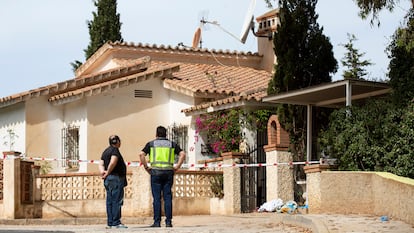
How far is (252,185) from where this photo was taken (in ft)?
75.5

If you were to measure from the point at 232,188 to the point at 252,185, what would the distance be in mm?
1011

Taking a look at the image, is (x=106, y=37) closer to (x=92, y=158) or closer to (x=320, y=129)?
(x=92, y=158)

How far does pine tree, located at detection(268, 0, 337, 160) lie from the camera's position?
2230 cm

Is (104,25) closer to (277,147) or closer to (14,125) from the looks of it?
(14,125)

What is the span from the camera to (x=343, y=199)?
57.1ft

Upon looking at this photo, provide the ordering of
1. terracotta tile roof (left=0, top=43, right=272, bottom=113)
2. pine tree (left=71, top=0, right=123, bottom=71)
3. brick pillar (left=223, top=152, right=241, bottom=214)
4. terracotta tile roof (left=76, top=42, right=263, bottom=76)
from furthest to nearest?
pine tree (left=71, top=0, right=123, bottom=71) → terracotta tile roof (left=76, top=42, right=263, bottom=76) → terracotta tile roof (left=0, top=43, right=272, bottom=113) → brick pillar (left=223, top=152, right=241, bottom=214)

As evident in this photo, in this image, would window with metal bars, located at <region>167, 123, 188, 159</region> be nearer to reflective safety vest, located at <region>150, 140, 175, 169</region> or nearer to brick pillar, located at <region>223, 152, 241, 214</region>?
brick pillar, located at <region>223, 152, 241, 214</region>

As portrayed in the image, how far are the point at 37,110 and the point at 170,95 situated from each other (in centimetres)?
402

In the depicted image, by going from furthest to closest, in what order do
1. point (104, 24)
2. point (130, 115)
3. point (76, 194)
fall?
point (104, 24) → point (130, 115) → point (76, 194)

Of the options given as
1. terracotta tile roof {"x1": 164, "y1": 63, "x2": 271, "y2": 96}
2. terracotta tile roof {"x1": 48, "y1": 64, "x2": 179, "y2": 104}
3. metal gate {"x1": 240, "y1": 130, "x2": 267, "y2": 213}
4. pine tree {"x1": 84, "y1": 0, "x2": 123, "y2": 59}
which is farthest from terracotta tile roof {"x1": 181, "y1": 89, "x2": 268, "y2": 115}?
pine tree {"x1": 84, "y1": 0, "x2": 123, "y2": 59}

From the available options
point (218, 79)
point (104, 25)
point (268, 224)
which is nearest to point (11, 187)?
point (268, 224)

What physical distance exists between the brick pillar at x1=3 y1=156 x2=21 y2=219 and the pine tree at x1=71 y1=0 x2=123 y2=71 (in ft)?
55.3

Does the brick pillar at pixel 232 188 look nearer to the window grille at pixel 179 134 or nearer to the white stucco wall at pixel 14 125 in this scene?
the window grille at pixel 179 134

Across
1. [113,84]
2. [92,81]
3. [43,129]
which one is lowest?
[43,129]
